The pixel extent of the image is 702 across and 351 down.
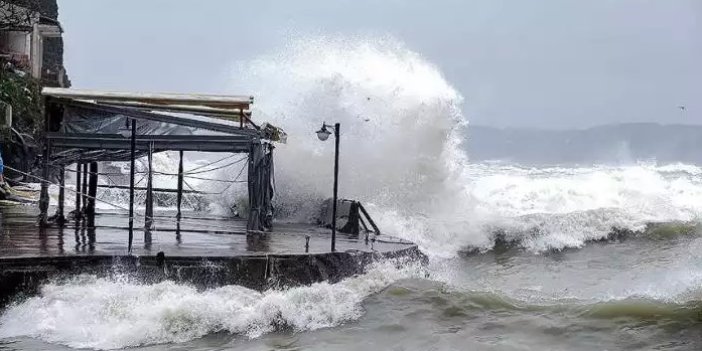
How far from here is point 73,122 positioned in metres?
14.8

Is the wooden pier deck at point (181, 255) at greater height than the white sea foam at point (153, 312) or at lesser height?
greater

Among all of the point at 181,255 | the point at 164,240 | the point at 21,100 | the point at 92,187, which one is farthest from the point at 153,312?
the point at 21,100

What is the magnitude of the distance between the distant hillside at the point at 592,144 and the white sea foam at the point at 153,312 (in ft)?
258

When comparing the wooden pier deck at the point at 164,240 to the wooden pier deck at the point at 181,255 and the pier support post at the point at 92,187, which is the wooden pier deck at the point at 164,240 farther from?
the pier support post at the point at 92,187

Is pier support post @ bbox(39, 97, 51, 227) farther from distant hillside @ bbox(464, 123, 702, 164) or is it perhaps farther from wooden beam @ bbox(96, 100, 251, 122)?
distant hillside @ bbox(464, 123, 702, 164)

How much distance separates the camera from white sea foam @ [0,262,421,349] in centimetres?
945

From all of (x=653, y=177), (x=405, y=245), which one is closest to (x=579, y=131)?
(x=653, y=177)

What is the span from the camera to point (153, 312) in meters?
9.93

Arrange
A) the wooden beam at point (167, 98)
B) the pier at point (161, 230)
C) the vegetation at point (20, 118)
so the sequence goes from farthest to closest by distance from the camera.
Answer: the vegetation at point (20, 118), the wooden beam at point (167, 98), the pier at point (161, 230)

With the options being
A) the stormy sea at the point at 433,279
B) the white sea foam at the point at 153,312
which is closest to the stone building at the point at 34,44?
the stormy sea at the point at 433,279

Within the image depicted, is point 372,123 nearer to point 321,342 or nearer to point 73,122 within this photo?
point 73,122

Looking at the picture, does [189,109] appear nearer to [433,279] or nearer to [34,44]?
[433,279]

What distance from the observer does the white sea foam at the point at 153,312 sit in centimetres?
945

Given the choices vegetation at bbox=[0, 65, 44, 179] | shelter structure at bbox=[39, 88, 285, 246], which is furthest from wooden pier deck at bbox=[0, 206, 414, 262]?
vegetation at bbox=[0, 65, 44, 179]
